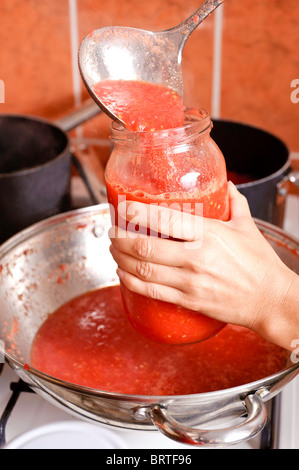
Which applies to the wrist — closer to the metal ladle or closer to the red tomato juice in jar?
the red tomato juice in jar

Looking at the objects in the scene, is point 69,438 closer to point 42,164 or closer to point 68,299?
point 68,299

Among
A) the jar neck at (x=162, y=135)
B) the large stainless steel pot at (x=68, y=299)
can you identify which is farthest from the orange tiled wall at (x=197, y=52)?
the jar neck at (x=162, y=135)

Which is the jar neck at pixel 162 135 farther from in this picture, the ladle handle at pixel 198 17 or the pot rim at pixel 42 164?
the pot rim at pixel 42 164

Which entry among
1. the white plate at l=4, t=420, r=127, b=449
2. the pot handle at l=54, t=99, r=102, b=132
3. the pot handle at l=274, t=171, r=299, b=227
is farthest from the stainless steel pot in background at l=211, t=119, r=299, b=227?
the white plate at l=4, t=420, r=127, b=449

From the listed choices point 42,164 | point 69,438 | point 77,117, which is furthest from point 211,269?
point 77,117

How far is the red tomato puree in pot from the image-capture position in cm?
61

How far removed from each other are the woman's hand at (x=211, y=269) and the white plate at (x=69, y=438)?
18 cm

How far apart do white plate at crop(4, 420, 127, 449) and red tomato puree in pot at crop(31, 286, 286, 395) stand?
0.05 meters

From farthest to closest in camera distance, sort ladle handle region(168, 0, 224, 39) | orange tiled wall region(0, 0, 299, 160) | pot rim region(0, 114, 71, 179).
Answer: orange tiled wall region(0, 0, 299, 160) < pot rim region(0, 114, 71, 179) < ladle handle region(168, 0, 224, 39)

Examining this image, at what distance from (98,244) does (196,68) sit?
1.40 ft

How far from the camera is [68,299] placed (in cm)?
77

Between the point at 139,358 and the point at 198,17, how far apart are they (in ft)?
1.28

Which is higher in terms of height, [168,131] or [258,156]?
[168,131]
